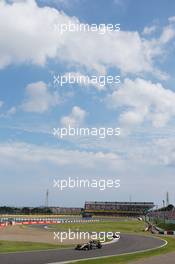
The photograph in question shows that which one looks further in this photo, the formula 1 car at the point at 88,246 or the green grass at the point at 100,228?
the green grass at the point at 100,228

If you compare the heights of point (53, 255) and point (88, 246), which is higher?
point (88, 246)

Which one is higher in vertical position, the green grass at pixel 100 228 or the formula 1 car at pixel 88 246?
the formula 1 car at pixel 88 246

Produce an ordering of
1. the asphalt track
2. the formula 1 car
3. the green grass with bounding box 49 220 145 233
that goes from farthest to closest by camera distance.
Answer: the green grass with bounding box 49 220 145 233 < the formula 1 car < the asphalt track

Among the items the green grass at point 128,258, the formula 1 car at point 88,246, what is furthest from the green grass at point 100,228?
the green grass at point 128,258

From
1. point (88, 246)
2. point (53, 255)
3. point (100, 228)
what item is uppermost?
point (88, 246)

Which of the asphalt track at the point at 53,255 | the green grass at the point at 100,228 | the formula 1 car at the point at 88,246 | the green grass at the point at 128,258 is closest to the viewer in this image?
the asphalt track at the point at 53,255

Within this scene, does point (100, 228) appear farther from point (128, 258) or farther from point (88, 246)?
point (128, 258)

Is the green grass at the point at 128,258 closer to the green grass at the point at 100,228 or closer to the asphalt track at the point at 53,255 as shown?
the asphalt track at the point at 53,255

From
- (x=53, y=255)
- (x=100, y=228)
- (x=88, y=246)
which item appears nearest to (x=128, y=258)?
(x=88, y=246)

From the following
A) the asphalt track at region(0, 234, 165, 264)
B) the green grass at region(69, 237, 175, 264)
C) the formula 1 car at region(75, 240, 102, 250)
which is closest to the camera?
the asphalt track at region(0, 234, 165, 264)

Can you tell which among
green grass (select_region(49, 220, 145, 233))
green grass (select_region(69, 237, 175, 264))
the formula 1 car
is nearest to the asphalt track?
the formula 1 car

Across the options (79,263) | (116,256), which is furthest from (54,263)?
(116,256)

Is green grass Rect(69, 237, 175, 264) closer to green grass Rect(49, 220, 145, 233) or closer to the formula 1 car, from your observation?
the formula 1 car

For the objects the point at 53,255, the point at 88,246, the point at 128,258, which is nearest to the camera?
the point at 128,258
